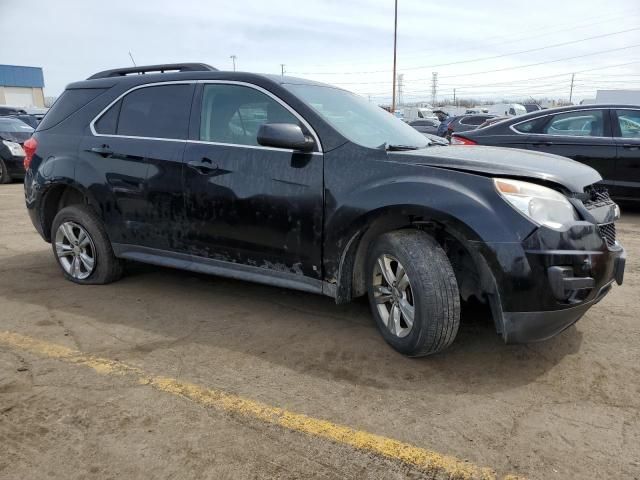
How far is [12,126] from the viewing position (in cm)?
1227

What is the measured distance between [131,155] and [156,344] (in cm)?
156

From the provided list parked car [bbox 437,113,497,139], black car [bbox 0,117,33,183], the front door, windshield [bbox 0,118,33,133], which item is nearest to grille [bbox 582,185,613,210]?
the front door

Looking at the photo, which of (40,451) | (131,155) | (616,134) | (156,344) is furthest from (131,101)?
(616,134)

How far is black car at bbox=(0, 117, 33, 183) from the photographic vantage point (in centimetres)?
1184

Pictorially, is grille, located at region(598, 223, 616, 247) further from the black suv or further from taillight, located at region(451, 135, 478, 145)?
taillight, located at region(451, 135, 478, 145)

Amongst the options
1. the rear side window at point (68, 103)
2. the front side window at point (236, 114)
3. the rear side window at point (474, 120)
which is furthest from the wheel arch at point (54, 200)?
the rear side window at point (474, 120)

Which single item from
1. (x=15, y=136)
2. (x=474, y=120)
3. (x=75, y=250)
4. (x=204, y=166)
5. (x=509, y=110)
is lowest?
(x=75, y=250)

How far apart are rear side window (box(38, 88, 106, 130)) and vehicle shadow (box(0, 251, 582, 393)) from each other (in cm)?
143

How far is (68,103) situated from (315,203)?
274cm

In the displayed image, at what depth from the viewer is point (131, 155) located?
3990 mm

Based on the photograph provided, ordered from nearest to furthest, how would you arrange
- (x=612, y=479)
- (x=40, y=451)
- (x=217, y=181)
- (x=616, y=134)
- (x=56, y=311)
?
(x=612, y=479) → (x=40, y=451) → (x=217, y=181) → (x=56, y=311) → (x=616, y=134)

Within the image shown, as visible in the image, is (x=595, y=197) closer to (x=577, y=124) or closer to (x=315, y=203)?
(x=315, y=203)

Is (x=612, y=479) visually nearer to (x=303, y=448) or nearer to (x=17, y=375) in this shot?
(x=303, y=448)

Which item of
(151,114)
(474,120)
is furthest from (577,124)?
(474,120)
